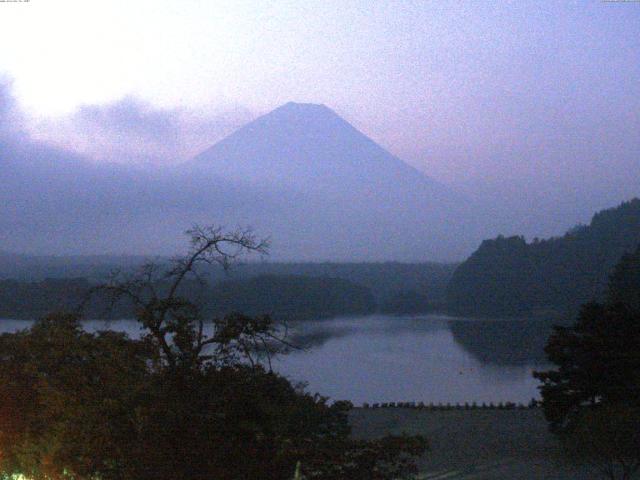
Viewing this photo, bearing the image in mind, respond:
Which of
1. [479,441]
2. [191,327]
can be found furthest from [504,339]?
[191,327]

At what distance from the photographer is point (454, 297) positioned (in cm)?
6919

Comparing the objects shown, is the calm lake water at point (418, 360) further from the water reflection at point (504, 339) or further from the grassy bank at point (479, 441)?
the grassy bank at point (479, 441)

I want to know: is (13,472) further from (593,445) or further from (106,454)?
(593,445)

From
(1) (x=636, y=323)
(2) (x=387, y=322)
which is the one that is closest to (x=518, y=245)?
(2) (x=387, y=322)

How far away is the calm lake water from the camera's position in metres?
26.3

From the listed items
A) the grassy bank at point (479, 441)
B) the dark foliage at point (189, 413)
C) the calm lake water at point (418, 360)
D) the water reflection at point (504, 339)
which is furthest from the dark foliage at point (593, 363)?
the water reflection at point (504, 339)

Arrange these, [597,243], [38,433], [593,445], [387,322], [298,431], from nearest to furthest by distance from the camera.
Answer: [298,431] → [38,433] → [593,445] → [387,322] → [597,243]

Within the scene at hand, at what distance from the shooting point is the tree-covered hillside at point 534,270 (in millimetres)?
62406

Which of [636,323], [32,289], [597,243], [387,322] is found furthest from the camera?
[597,243]

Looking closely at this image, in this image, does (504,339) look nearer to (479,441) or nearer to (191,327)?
(479,441)

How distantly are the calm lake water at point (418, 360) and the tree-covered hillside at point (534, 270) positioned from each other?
22.9 feet

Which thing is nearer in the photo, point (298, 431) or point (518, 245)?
point (298, 431)

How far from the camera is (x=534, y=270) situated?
6688cm

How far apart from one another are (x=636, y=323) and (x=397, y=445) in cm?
885
